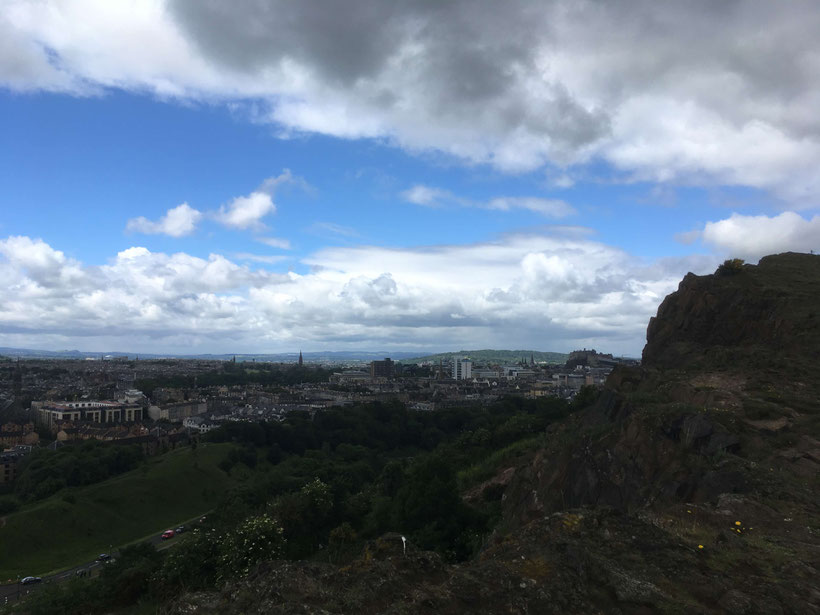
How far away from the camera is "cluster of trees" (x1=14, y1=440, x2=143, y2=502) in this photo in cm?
5791

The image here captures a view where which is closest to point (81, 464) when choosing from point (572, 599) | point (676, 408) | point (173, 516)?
point (173, 516)

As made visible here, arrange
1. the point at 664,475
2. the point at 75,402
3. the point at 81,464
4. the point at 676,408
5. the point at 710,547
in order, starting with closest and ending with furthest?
the point at 710,547, the point at 664,475, the point at 676,408, the point at 81,464, the point at 75,402

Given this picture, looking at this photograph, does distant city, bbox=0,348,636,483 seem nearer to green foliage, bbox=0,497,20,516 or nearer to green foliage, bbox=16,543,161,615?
green foliage, bbox=0,497,20,516

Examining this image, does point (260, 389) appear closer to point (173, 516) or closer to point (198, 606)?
point (173, 516)

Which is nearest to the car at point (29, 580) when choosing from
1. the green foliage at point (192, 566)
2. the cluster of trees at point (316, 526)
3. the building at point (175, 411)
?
the cluster of trees at point (316, 526)

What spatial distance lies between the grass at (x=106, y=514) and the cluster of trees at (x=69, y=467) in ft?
7.96

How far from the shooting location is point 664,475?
1460 cm

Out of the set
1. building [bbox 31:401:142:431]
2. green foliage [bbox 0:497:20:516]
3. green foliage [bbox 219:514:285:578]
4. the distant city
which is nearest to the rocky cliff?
green foliage [bbox 219:514:285:578]

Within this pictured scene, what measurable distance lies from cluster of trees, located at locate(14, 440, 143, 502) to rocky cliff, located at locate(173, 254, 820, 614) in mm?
53576

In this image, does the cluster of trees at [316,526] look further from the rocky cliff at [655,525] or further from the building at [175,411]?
the building at [175,411]

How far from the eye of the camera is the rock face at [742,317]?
85.6ft

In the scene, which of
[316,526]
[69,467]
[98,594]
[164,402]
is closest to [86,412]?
[164,402]

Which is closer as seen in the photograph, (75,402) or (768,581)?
(768,581)

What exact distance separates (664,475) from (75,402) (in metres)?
121
